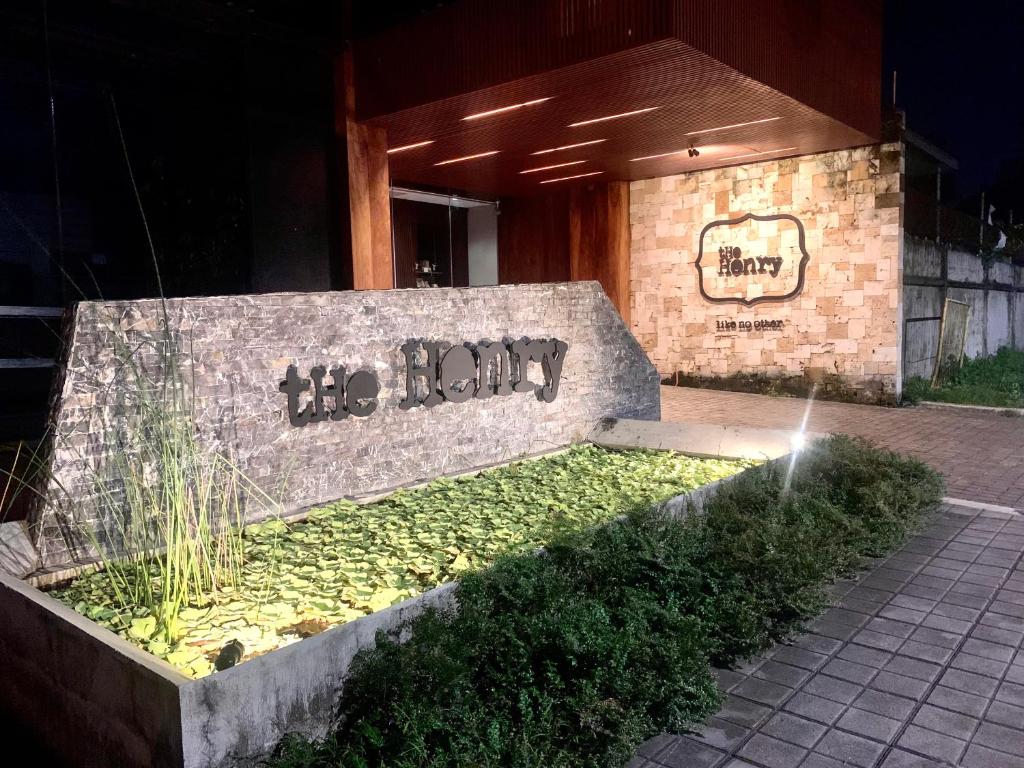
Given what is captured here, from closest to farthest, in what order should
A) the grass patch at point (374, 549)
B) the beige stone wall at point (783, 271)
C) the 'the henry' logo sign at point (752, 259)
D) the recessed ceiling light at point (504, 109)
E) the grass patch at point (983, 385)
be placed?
1. the grass patch at point (374, 549)
2. the recessed ceiling light at point (504, 109)
3. the beige stone wall at point (783, 271)
4. the grass patch at point (983, 385)
5. the 'the henry' logo sign at point (752, 259)

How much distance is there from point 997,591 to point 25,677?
4.35 metres

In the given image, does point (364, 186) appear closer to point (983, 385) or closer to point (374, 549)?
point (374, 549)

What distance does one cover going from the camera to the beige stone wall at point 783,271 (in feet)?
31.6

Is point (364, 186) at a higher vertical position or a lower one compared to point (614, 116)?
lower

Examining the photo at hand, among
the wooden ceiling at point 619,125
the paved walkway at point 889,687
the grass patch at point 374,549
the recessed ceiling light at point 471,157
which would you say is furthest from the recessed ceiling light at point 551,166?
the paved walkway at point 889,687

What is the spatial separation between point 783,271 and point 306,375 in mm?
7706

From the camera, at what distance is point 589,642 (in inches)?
105

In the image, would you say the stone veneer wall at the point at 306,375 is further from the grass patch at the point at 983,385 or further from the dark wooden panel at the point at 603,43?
the grass patch at the point at 983,385

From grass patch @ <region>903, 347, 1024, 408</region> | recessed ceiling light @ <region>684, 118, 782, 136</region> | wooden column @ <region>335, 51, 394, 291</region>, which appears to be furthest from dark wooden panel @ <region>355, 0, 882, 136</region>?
grass patch @ <region>903, 347, 1024, 408</region>

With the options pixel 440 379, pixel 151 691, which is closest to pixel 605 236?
pixel 440 379

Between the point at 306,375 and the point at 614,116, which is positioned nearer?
the point at 306,375

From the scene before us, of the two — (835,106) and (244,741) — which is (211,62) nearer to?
(835,106)

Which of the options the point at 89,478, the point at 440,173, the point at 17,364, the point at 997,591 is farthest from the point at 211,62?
the point at 997,591

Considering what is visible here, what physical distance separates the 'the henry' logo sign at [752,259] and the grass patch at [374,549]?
5.35 metres
